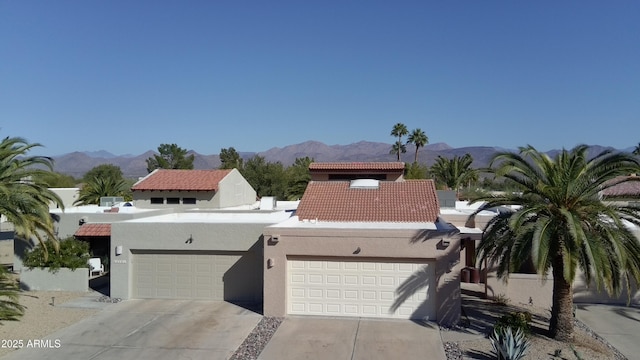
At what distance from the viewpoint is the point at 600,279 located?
37.7ft

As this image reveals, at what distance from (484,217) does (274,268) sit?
9.64 meters

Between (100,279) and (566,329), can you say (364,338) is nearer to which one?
(566,329)

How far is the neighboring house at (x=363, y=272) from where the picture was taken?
14469mm

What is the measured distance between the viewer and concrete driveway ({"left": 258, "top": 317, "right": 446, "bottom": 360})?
12.0 meters

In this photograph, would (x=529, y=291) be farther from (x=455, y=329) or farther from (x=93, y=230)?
(x=93, y=230)

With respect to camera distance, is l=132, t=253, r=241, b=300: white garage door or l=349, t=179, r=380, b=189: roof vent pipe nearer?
l=132, t=253, r=241, b=300: white garage door

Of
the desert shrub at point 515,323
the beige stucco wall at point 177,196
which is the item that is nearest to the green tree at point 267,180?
the beige stucco wall at point 177,196

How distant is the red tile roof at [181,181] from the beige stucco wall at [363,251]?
62.3ft

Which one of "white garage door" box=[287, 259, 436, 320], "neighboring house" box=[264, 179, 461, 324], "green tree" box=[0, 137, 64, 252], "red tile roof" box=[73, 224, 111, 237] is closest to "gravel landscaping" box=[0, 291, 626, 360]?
"neighboring house" box=[264, 179, 461, 324]

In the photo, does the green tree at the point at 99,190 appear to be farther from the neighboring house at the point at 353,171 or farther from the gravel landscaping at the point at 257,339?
the gravel landscaping at the point at 257,339

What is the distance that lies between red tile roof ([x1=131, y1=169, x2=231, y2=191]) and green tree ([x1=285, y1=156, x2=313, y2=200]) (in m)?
→ 12.6

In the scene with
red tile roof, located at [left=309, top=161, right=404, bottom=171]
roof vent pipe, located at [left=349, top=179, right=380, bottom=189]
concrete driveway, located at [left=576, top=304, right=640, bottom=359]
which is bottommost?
concrete driveway, located at [left=576, top=304, right=640, bottom=359]

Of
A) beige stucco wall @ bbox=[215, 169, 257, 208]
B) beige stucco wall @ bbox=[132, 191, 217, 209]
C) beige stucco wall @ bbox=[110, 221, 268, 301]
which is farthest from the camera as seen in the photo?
beige stucco wall @ bbox=[215, 169, 257, 208]

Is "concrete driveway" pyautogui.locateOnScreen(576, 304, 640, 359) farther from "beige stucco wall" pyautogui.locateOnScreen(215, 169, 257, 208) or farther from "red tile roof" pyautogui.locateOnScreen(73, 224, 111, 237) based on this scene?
"beige stucco wall" pyautogui.locateOnScreen(215, 169, 257, 208)
